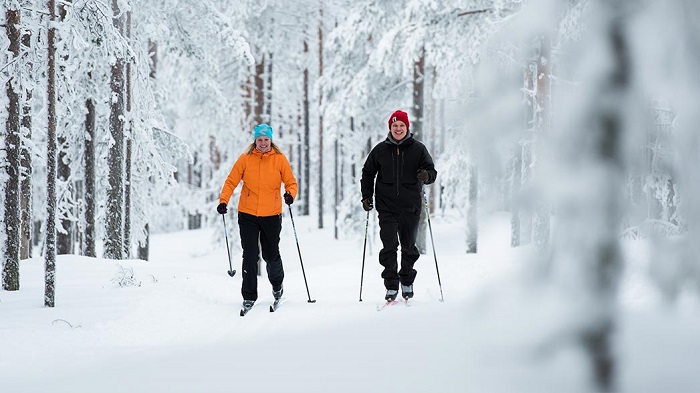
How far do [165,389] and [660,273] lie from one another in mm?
3411

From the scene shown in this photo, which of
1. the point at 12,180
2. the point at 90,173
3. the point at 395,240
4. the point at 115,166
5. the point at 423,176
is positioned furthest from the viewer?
the point at 90,173

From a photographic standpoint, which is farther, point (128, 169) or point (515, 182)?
point (128, 169)

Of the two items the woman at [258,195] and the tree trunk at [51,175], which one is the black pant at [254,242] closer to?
the woman at [258,195]

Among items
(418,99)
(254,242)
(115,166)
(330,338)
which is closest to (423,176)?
(254,242)

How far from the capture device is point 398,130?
25.8 feet

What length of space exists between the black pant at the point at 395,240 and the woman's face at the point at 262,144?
1778 millimetres

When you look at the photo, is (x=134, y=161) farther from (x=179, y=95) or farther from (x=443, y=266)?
(x=179, y=95)

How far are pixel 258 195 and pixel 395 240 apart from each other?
192 centimetres

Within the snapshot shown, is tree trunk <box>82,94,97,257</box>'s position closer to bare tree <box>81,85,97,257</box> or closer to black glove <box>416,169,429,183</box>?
bare tree <box>81,85,97,257</box>

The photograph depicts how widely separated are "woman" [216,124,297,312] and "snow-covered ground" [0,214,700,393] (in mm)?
750

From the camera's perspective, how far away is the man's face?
786 cm

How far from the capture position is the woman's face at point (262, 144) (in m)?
7.98

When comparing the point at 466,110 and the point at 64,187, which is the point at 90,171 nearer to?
the point at 64,187

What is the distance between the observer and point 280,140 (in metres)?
23.9
